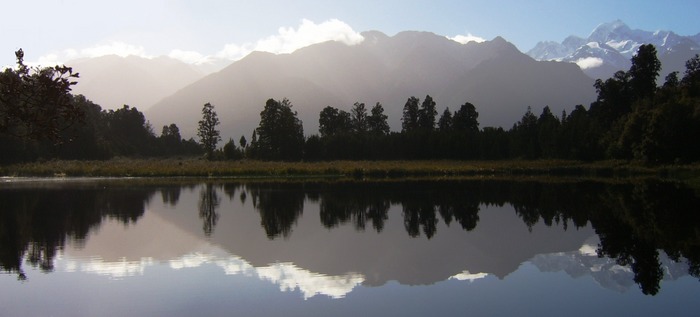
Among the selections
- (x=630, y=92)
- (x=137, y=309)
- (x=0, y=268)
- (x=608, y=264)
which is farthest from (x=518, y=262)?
(x=630, y=92)

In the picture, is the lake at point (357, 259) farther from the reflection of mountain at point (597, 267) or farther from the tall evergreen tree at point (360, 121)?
the tall evergreen tree at point (360, 121)

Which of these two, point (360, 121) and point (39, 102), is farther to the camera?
point (360, 121)

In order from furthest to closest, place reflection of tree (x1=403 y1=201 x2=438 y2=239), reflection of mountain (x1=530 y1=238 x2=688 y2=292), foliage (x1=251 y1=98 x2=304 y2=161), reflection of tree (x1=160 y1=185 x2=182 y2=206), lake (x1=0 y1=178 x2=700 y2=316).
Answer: foliage (x1=251 y1=98 x2=304 y2=161) < reflection of tree (x1=160 y1=185 x2=182 y2=206) < reflection of tree (x1=403 y1=201 x2=438 y2=239) < reflection of mountain (x1=530 y1=238 x2=688 y2=292) < lake (x1=0 y1=178 x2=700 y2=316)

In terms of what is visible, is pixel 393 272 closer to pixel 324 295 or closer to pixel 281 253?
pixel 324 295

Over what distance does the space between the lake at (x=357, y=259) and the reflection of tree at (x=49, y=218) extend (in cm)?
14

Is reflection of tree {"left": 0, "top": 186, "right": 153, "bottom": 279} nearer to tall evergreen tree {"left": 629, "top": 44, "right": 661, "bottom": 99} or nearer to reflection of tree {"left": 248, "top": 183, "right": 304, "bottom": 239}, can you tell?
reflection of tree {"left": 248, "top": 183, "right": 304, "bottom": 239}

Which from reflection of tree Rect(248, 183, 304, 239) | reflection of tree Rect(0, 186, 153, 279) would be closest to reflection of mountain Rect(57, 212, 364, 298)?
reflection of tree Rect(0, 186, 153, 279)

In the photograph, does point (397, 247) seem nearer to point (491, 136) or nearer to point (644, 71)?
point (644, 71)

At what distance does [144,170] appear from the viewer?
75000 millimetres

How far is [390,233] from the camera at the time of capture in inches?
908

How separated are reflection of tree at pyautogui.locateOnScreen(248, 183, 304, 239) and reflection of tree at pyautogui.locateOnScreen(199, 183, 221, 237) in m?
2.29

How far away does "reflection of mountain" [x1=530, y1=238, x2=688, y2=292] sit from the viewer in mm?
14695

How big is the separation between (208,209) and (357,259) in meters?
17.5

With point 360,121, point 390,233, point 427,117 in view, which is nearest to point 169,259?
point 390,233
